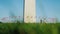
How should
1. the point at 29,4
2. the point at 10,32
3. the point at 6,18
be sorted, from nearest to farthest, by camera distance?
the point at 10,32 → the point at 6,18 → the point at 29,4

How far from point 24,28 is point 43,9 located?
0.73ft

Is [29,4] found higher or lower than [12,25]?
higher

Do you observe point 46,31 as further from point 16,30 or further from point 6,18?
point 6,18

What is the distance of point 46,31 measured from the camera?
48.8 inches

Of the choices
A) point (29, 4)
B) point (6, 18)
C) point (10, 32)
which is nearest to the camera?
point (10, 32)

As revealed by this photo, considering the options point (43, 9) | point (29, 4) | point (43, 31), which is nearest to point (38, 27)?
point (43, 31)

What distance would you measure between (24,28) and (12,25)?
9 centimetres

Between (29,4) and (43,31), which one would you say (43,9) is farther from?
(29,4)

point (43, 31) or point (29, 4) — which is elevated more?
point (29, 4)

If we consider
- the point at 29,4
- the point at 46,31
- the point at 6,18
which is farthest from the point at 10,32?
the point at 29,4

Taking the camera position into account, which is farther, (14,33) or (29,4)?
(29,4)

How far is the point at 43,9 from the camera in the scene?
4.23ft

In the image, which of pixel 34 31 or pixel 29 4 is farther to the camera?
pixel 29 4

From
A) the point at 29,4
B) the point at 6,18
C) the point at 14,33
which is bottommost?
the point at 14,33
